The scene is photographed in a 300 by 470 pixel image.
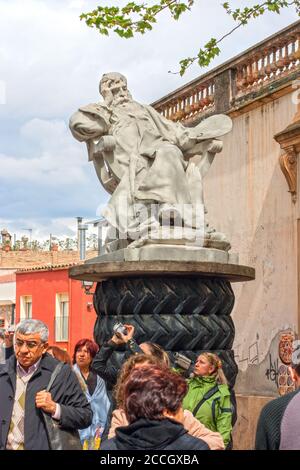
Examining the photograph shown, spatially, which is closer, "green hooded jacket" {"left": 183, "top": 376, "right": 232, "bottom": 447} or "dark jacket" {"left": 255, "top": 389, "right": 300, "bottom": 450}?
"dark jacket" {"left": 255, "top": 389, "right": 300, "bottom": 450}

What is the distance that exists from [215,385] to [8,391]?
193 cm

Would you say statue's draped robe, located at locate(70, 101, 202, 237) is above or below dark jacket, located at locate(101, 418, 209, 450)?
above

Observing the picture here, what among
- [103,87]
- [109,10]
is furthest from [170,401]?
[109,10]

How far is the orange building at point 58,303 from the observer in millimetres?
29062

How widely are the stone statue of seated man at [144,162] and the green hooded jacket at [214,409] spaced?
141cm

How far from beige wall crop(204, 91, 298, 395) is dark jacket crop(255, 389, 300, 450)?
8445 mm

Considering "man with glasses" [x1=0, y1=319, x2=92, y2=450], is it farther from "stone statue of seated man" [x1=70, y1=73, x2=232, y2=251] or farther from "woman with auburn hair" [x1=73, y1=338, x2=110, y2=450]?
"stone statue of seated man" [x1=70, y1=73, x2=232, y2=251]

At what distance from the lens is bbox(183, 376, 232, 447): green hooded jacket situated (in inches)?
255

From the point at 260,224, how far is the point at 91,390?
20.7 ft

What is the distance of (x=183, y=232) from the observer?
7559mm

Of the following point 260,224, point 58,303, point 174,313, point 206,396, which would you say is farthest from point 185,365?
point 58,303

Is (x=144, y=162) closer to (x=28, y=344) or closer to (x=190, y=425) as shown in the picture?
(x=28, y=344)

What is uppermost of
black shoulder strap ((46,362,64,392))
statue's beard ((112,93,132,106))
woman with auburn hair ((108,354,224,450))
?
statue's beard ((112,93,132,106))

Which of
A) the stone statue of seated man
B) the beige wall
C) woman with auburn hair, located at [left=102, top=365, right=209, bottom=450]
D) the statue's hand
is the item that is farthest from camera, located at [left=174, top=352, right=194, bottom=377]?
the beige wall
